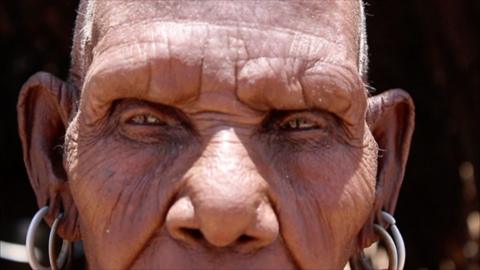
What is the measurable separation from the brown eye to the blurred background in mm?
1542

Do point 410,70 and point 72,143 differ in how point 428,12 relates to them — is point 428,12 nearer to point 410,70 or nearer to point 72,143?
point 410,70

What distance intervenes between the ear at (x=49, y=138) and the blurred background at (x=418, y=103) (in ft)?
4.89

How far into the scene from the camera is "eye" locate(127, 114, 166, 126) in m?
2.16

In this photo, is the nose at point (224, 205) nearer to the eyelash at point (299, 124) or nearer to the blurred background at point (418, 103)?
the eyelash at point (299, 124)

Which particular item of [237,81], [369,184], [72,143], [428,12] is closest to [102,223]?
[72,143]

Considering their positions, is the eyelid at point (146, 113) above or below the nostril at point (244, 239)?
above

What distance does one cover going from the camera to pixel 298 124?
2.20 metres

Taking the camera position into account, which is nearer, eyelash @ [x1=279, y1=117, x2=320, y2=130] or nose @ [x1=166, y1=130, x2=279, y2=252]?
nose @ [x1=166, y1=130, x2=279, y2=252]

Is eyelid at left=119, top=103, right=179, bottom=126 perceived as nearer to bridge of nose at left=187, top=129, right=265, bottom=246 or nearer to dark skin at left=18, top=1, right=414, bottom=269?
dark skin at left=18, top=1, right=414, bottom=269

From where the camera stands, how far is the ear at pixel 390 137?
8.33 feet

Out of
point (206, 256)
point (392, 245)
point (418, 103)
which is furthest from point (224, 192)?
point (418, 103)

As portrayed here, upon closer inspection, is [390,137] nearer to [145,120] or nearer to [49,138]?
[145,120]

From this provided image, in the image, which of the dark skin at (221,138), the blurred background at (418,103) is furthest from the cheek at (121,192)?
the blurred background at (418,103)

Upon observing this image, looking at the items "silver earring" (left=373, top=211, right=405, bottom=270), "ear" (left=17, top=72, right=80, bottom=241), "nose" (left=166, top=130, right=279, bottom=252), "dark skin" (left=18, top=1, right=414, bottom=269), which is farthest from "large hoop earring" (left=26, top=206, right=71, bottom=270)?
"silver earring" (left=373, top=211, right=405, bottom=270)
